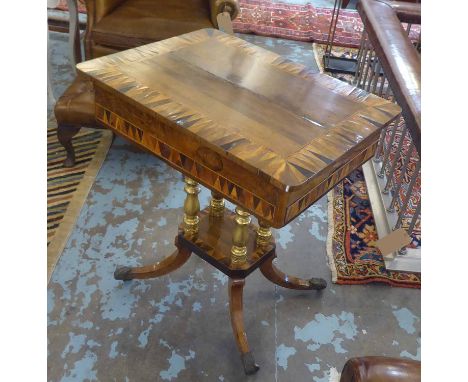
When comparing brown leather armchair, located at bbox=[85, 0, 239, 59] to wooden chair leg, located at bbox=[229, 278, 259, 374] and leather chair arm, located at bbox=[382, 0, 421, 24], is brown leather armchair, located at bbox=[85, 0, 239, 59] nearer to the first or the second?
leather chair arm, located at bbox=[382, 0, 421, 24]

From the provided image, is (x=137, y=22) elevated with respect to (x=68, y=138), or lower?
elevated

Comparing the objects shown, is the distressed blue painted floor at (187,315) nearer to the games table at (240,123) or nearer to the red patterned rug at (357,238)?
the red patterned rug at (357,238)

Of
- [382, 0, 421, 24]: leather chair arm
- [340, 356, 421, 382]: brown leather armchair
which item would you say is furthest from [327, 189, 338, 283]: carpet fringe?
[340, 356, 421, 382]: brown leather armchair

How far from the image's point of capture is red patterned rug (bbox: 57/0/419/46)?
361 cm

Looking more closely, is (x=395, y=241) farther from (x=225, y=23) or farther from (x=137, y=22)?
(x=137, y=22)

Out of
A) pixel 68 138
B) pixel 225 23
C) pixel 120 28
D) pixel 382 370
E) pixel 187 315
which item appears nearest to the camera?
pixel 382 370

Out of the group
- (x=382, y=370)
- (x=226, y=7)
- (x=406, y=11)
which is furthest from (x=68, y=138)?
(x=382, y=370)

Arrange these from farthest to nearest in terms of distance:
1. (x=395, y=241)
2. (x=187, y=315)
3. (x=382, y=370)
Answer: (x=187, y=315), (x=395, y=241), (x=382, y=370)

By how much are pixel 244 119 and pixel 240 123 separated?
0.02 metres

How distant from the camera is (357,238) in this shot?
1.96 m

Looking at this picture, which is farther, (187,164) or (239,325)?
(239,325)

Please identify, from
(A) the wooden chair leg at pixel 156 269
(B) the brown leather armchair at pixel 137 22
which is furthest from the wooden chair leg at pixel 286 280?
(B) the brown leather armchair at pixel 137 22

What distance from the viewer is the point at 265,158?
93 centimetres

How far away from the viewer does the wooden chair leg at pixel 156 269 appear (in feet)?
5.12
